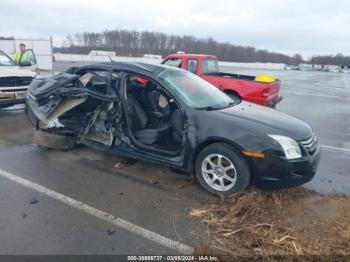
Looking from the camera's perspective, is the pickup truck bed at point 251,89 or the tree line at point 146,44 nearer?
the pickup truck bed at point 251,89

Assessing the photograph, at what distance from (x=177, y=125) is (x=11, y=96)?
16.7 feet

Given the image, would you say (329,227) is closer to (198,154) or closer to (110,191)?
(198,154)

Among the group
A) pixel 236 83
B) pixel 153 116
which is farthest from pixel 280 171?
pixel 236 83

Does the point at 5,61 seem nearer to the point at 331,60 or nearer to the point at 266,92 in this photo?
the point at 266,92

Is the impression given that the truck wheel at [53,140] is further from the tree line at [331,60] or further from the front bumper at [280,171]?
the tree line at [331,60]

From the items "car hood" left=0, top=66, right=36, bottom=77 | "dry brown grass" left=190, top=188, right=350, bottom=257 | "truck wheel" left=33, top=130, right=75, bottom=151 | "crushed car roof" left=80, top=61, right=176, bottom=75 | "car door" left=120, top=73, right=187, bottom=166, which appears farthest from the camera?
"car hood" left=0, top=66, right=36, bottom=77

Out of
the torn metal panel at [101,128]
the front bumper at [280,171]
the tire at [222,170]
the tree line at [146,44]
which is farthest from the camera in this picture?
the tree line at [146,44]

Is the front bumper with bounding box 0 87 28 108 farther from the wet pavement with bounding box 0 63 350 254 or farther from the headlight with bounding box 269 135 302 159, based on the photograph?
the headlight with bounding box 269 135 302 159

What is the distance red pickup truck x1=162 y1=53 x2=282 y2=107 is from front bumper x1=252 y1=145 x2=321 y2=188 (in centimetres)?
469

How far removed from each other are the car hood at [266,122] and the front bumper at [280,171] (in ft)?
1.01

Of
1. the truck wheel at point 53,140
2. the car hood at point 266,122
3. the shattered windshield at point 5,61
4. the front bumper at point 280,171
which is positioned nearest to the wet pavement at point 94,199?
the truck wheel at point 53,140

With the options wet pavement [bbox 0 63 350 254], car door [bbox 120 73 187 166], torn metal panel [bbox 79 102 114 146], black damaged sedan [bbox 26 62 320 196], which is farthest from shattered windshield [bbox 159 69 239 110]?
wet pavement [bbox 0 63 350 254]

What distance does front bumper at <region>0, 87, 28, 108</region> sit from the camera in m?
7.23

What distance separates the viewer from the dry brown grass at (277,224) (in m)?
2.73
